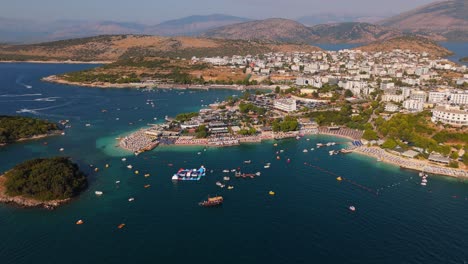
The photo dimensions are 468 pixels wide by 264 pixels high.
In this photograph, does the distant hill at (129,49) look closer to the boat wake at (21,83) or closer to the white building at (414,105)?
the boat wake at (21,83)

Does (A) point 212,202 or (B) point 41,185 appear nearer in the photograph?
(A) point 212,202

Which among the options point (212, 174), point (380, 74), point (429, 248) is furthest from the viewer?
point (380, 74)

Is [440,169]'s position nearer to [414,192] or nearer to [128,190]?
[414,192]

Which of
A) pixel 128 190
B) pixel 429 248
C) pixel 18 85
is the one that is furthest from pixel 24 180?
pixel 18 85

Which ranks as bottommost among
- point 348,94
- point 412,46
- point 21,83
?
point 21,83

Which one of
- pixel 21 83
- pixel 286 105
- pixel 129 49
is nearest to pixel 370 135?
pixel 286 105

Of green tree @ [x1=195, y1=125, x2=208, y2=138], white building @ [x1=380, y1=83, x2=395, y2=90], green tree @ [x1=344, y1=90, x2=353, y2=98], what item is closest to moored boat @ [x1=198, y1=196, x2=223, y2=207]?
green tree @ [x1=195, y1=125, x2=208, y2=138]

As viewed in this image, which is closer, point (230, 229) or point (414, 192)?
point (230, 229)

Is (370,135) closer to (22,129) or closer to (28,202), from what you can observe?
(28,202)

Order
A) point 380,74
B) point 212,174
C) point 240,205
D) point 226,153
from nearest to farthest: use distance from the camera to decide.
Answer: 1. point 240,205
2. point 212,174
3. point 226,153
4. point 380,74
